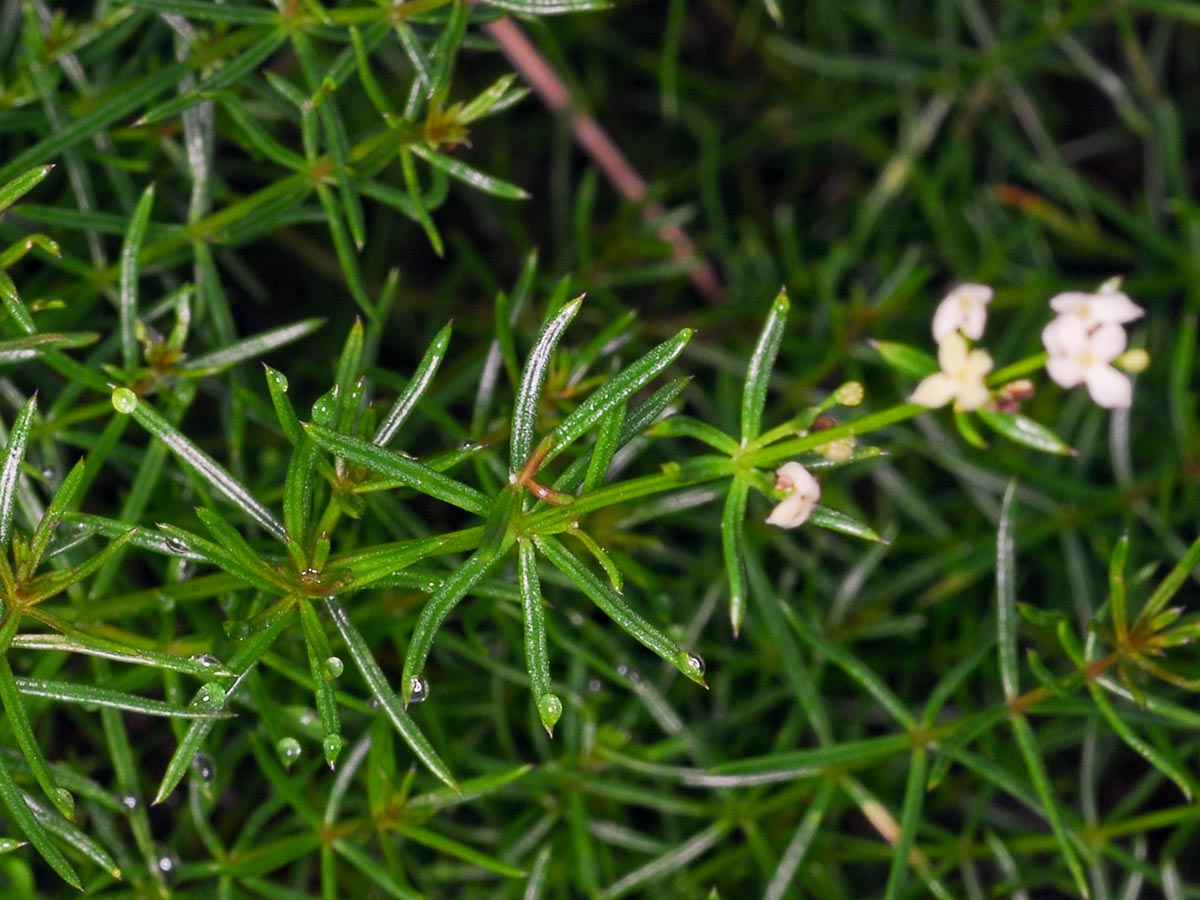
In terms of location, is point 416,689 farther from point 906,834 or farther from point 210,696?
point 906,834

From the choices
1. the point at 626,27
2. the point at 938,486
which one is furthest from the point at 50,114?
the point at 938,486

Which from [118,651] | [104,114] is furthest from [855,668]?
[104,114]

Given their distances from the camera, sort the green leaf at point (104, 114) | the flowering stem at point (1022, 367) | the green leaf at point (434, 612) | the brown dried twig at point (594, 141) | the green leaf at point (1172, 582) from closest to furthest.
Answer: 1. the flowering stem at point (1022, 367)
2. the green leaf at point (434, 612)
3. the green leaf at point (1172, 582)
4. the green leaf at point (104, 114)
5. the brown dried twig at point (594, 141)

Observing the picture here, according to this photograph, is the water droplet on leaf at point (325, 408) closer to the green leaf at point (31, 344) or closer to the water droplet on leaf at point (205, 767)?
the green leaf at point (31, 344)

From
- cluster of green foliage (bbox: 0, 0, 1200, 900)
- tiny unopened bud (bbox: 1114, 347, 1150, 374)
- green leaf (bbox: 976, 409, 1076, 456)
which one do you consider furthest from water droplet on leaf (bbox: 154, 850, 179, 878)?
tiny unopened bud (bbox: 1114, 347, 1150, 374)

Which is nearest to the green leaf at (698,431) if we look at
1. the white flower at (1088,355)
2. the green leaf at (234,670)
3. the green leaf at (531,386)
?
the green leaf at (531,386)

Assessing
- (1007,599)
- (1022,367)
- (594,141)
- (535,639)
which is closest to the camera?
(1022,367)
